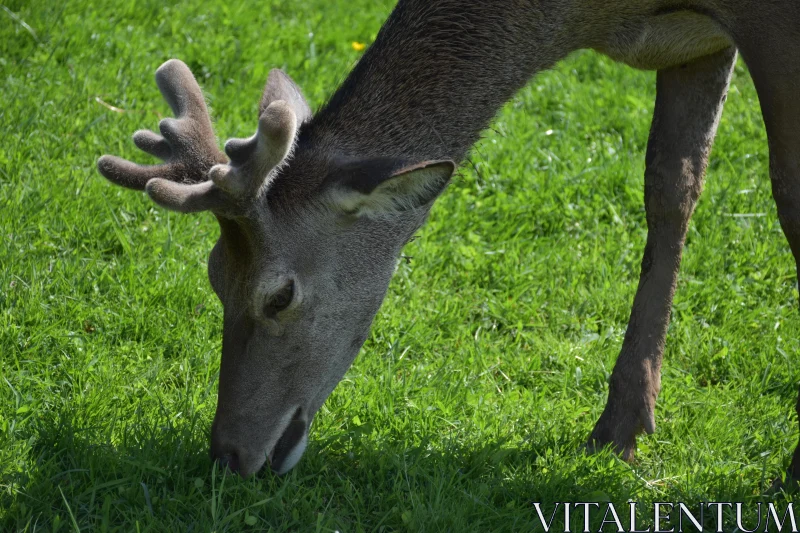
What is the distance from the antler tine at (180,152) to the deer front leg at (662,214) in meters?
2.07

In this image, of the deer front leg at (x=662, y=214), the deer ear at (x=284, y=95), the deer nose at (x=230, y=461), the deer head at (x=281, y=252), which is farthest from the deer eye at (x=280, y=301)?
the deer front leg at (x=662, y=214)

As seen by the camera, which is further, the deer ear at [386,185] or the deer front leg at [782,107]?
the deer front leg at [782,107]

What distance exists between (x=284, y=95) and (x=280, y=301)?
3.27 feet

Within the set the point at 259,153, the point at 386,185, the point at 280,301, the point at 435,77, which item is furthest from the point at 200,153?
the point at 435,77

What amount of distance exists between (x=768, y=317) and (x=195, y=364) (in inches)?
119

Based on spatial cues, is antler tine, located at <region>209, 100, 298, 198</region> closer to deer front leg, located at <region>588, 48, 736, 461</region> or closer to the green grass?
the green grass

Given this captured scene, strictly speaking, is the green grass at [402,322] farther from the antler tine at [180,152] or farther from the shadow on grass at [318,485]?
the antler tine at [180,152]

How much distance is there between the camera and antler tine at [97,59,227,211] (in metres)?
3.90

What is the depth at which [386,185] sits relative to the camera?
3969 millimetres

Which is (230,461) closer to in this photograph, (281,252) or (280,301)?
(280,301)

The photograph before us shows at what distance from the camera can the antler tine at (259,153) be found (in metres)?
3.79

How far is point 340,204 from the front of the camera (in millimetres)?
4086

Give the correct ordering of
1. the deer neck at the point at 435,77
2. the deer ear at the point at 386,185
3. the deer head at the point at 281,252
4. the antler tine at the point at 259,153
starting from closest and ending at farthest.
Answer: the antler tine at the point at 259,153 → the deer ear at the point at 386,185 → the deer head at the point at 281,252 → the deer neck at the point at 435,77

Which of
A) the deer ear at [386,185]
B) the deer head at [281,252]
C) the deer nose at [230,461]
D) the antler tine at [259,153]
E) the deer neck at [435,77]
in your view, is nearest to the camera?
the antler tine at [259,153]
